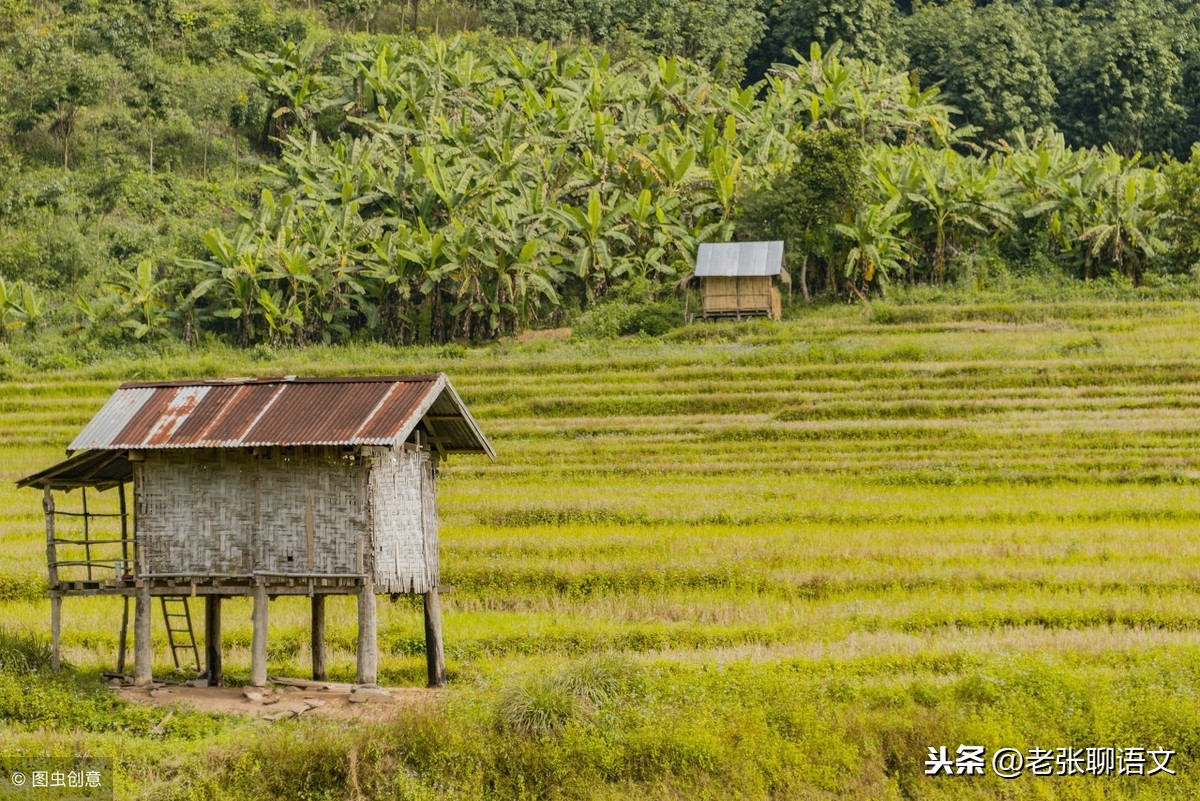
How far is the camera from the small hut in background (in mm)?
38375

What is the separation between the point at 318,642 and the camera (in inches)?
734

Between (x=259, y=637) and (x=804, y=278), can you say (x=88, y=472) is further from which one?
(x=804, y=278)

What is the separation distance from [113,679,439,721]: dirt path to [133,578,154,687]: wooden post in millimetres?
156

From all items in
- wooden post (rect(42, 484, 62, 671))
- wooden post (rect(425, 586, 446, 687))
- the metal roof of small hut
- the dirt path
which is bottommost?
the dirt path

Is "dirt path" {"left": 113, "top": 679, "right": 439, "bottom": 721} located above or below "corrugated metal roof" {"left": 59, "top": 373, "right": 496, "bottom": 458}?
below

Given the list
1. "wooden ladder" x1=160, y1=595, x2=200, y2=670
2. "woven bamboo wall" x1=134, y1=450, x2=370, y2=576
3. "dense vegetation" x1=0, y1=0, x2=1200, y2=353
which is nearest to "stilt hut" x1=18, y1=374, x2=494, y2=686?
"woven bamboo wall" x1=134, y1=450, x2=370, y2=576

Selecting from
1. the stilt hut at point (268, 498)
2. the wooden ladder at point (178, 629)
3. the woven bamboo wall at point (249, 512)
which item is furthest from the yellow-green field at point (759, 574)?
the woven bamboo wall at point (249, 512)

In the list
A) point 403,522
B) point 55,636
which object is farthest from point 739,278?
point 55,636

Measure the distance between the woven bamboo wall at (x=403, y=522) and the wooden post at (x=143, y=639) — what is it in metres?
2.65

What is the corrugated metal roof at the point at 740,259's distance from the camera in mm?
38219

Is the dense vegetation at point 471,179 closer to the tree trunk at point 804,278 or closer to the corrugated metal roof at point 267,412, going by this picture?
the tree trunk at point 804,278

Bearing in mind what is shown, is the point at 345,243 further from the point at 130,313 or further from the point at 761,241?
the point at 761,241

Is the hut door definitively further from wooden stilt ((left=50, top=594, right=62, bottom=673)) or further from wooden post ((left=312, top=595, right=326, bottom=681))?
wooden stilt ((left=50, top=594, right=62, bottom=673))

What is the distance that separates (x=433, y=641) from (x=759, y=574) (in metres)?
5.85
